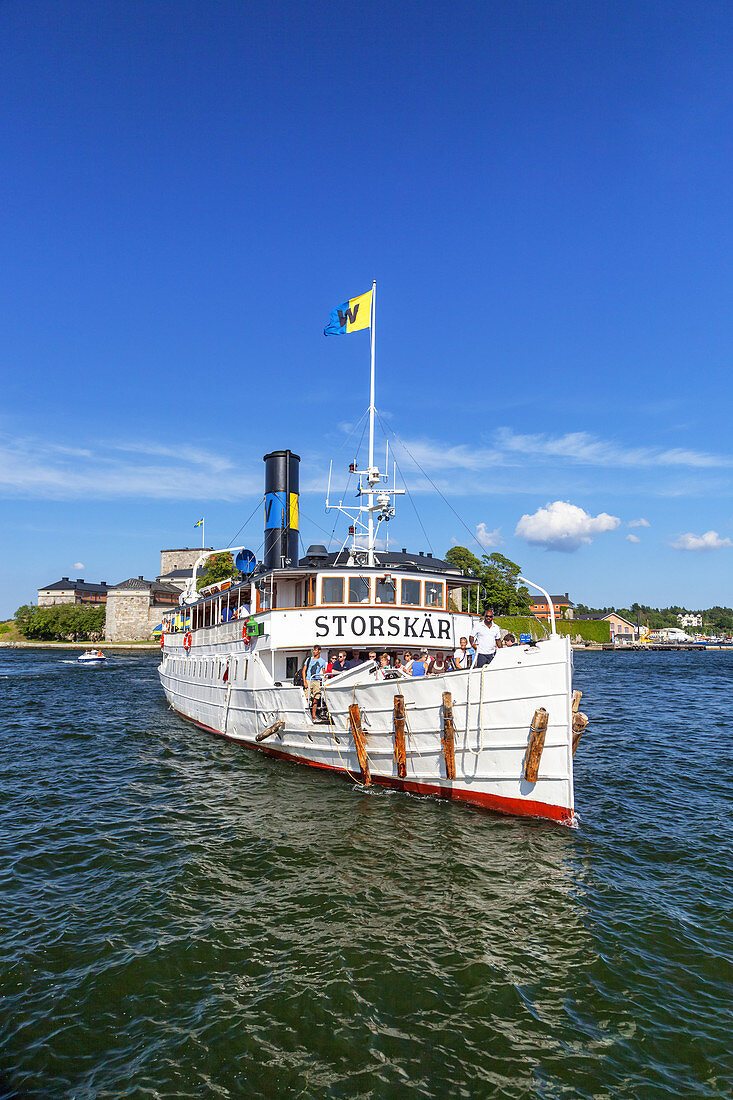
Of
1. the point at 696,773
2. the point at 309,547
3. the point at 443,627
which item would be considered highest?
the point at 309,547

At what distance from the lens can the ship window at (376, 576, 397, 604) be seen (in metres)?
16.6

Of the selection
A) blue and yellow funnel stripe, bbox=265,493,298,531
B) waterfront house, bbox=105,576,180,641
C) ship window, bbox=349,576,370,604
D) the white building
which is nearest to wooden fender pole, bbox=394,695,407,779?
ship window, bbox=349,576,370,604

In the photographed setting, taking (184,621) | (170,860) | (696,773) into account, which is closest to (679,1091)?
(170,860)

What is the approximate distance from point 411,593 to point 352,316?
8.66 m

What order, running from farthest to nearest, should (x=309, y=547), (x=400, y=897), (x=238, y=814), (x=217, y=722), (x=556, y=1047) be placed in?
(x=217, y=722), (x=309, y=547), (x=238, y=814), (x=400, y=897), (x=556, y=1047)

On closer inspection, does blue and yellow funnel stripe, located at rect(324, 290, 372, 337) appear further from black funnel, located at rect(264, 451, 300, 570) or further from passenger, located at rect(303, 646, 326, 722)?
passenger, located at rect(303, 646, 326, 722)

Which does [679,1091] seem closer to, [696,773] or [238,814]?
[238,814]

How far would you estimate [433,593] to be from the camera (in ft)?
57.4

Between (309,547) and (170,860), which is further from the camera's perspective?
Result: (309,547)

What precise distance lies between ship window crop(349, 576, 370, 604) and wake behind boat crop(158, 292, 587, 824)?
0.03 m

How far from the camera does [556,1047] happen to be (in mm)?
5711

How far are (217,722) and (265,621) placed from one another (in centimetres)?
601

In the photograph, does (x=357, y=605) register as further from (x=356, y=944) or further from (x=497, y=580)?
(x=497, y=580)

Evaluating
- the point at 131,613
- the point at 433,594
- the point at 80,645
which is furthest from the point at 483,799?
the point at 131,613
